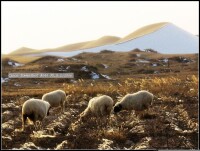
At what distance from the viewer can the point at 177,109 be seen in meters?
18.2

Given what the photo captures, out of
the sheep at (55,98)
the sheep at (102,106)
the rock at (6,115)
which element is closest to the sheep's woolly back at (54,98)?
the sheep at (55,98)

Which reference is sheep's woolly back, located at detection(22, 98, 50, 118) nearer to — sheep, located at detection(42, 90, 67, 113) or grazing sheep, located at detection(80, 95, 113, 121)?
grazing sheep, located at detection(80, 95, 113, 121)

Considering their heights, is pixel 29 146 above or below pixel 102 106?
below

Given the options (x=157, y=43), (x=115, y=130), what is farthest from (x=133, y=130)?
(x=157, y=43)

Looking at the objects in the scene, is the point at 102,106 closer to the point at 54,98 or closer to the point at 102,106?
the point at 102,106

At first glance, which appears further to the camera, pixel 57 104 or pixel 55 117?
pixel 57 104

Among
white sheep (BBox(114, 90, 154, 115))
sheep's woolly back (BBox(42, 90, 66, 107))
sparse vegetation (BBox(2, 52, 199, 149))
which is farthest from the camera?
sheep's woolly back (BBox(42, 90, 66, 107))

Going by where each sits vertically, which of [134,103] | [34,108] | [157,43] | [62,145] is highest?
[157,43]

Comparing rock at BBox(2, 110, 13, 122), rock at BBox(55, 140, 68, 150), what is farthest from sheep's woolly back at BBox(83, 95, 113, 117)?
rock at BBox(2, 110, 13, 122)

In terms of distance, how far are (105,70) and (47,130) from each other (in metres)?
43.5

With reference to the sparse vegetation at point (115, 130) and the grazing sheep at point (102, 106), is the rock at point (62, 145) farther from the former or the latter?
the grazing sheep at point (102, 106)

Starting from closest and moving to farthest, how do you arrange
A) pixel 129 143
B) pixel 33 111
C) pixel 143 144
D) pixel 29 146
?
1. pixel 29 146
2. pixel 143 144
3. pixel 129 143
4. pixel 33 111

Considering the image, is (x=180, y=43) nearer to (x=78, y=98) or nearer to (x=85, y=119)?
(x=78, y=98)

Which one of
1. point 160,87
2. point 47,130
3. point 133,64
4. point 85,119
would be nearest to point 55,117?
point 85,119
